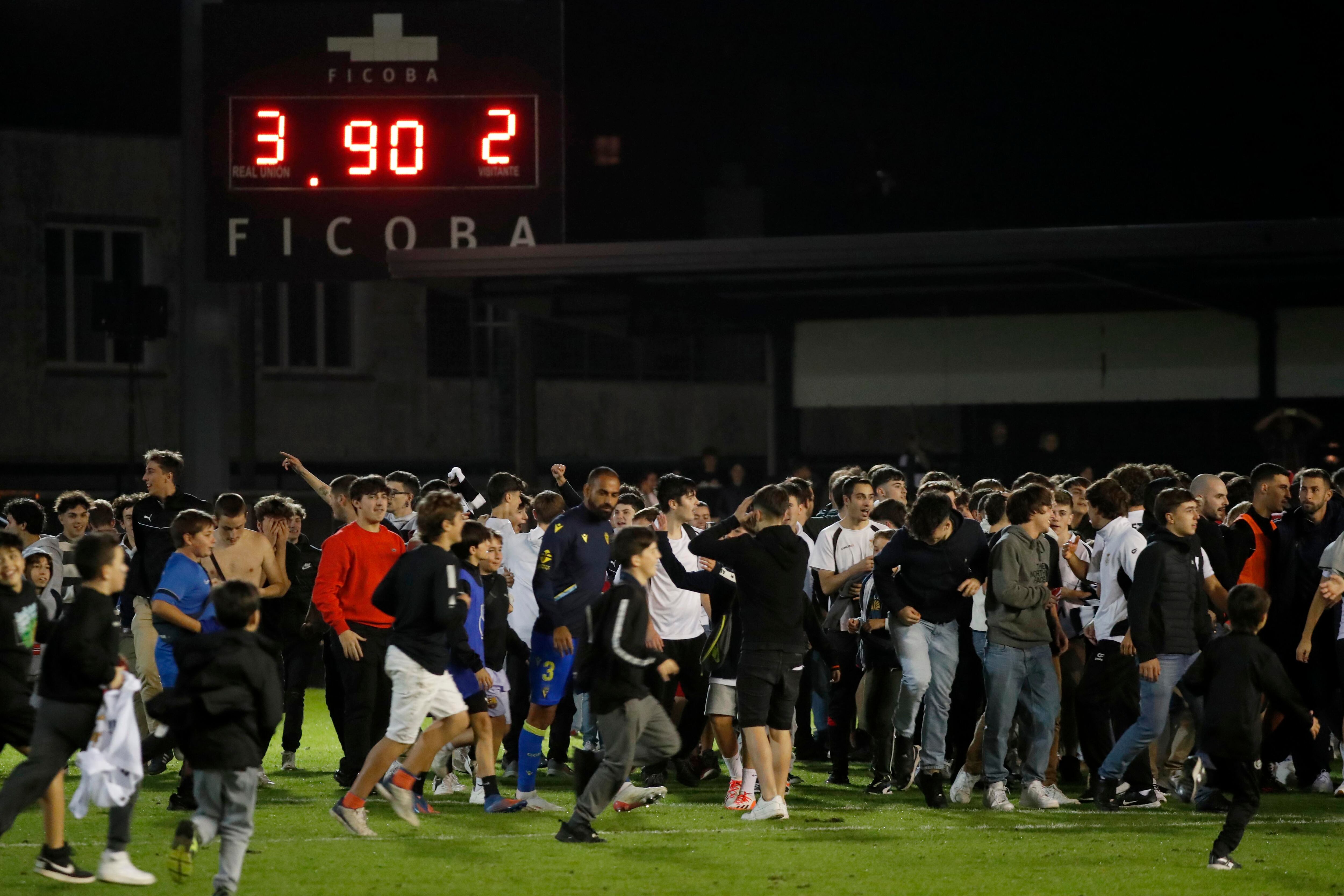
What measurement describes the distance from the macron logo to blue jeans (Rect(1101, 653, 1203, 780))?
33.8 ft

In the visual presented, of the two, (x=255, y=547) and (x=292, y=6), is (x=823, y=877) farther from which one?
(x=292, y=6)

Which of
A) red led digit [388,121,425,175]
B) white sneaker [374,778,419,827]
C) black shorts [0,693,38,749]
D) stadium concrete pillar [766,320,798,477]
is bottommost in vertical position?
white sneaker [374,778,419,827]

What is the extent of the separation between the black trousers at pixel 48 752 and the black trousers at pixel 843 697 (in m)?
4.69

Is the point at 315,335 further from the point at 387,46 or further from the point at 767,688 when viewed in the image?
the point at 767,688

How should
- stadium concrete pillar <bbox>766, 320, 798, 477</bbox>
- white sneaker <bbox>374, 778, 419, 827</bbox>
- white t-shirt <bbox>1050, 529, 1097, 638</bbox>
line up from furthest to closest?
1. stadium concrete pillar <bbox>766, 320, 798, 477</bbox>
2. white t-shirt <bbox>1050, 529, 1097, 638</bbox>
3. white sneaker <bbox>374, 778, 419, 827</bbox>

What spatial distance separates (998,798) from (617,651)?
262 centimetres

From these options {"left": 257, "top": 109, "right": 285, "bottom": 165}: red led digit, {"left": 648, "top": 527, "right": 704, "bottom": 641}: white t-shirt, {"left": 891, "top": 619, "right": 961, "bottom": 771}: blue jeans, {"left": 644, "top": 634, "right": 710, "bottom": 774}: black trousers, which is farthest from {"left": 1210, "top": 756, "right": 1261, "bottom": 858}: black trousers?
{"left": 257, "top": 109, "right": 285, "bottom": 165}: red led digit

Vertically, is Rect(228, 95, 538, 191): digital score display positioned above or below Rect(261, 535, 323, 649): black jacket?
above

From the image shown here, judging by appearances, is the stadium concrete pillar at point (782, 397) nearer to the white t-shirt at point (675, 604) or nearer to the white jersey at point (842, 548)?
the white jersey at point (842, 548)

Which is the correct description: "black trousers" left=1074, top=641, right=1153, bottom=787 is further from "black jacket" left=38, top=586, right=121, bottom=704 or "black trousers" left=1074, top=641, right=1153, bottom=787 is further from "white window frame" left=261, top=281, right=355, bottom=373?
"white window frame" left=261, top=281, right=355, bottom=373

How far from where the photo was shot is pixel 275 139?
1731 centimetres

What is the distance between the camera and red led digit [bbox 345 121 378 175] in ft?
56.9

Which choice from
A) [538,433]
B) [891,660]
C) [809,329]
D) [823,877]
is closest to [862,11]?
[538,433]

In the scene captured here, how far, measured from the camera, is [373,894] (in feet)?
24.5
